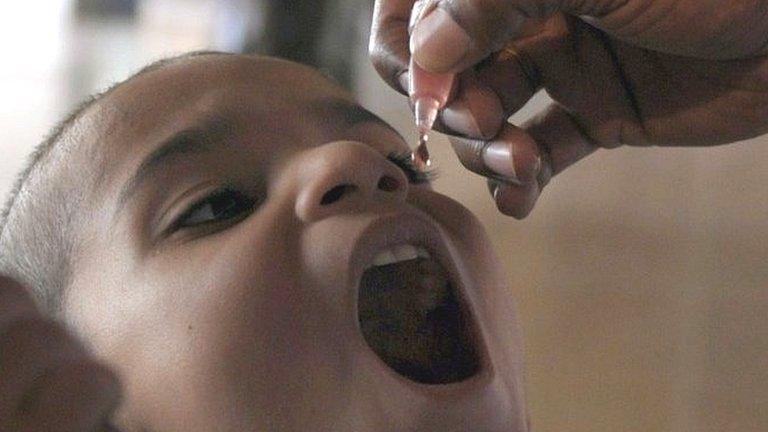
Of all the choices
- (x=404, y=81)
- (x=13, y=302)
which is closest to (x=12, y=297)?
(x=13, y=302)

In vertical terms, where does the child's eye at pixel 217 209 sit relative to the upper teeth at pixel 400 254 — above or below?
above

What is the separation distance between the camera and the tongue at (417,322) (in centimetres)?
67

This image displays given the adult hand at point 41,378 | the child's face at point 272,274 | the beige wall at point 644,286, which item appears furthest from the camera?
the beige wall at point 644,286

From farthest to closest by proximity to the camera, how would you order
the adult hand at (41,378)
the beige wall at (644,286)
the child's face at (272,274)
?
the beige wall at (644,286), the child's face at (272,274), the adult hand at (41,378)

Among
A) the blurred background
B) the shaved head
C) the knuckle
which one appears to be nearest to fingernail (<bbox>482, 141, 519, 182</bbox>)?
the shaved head

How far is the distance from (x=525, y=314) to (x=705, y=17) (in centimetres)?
72

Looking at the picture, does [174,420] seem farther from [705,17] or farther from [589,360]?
[589,360]

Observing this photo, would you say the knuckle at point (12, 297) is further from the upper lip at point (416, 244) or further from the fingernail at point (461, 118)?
the fingernail at point (461, 118)

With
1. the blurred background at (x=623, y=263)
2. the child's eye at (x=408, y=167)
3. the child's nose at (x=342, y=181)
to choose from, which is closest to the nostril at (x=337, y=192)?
the child's nose at (x=342, y=181)

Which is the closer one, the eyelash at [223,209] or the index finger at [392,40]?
the eyelash at [223,209]

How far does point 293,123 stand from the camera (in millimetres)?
710

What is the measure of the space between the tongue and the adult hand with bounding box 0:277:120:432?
0.66 ft

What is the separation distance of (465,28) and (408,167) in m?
0.14

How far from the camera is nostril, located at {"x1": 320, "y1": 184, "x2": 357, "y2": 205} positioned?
65cm
